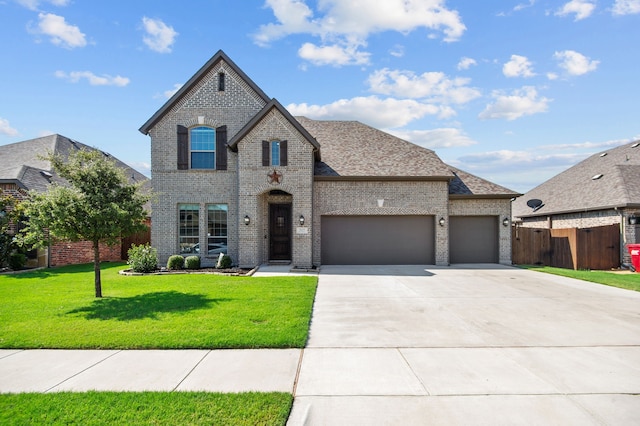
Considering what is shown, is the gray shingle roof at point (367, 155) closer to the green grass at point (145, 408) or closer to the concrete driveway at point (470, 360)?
the concrete driveway at point (470, 360)

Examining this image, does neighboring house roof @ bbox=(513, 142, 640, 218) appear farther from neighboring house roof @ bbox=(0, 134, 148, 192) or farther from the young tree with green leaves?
neighboring house roof @ bbox=(0, 134, 148, 192)

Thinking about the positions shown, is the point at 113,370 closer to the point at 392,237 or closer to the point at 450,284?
the point at 450,284

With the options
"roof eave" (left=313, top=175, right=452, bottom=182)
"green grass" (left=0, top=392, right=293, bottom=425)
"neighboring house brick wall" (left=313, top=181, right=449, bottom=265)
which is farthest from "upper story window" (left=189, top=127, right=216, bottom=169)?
"green grass" (left=0, top=392, right=293, bottom=425)

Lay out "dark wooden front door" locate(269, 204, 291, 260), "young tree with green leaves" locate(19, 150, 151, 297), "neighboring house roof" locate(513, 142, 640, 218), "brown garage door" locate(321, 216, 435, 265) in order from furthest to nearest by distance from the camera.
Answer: "neighboring house roof" locate(513, 142, 640, 218) → "brown garage door" locate(321, 216, 435, 265) → "dark wooden front door" locate(269, 204, 291, 260) → "young tree with green leaves" locate(19, 150, 151, 297)

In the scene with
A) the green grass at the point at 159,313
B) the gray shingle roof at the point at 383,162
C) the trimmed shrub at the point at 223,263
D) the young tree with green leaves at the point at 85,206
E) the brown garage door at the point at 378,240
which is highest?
the gray shingle roof at the point at 383,162

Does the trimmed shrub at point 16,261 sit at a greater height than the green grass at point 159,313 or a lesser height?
greater

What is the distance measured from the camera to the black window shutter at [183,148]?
15766 millimetres

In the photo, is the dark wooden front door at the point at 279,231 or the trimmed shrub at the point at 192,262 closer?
the trimmed shrub at the point at 192,262

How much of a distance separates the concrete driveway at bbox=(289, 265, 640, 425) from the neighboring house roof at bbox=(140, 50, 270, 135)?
33.8ft

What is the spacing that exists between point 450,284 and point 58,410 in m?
10.3

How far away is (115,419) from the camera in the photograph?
3.67 meters

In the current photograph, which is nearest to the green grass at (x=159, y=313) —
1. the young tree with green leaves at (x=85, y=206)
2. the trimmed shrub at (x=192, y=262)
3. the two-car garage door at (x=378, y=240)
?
the young tree with green leaves at (x=85, y=206)

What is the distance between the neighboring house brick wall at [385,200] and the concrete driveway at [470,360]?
6324 millimetres

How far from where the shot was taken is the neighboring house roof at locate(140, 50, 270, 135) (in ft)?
51.1
